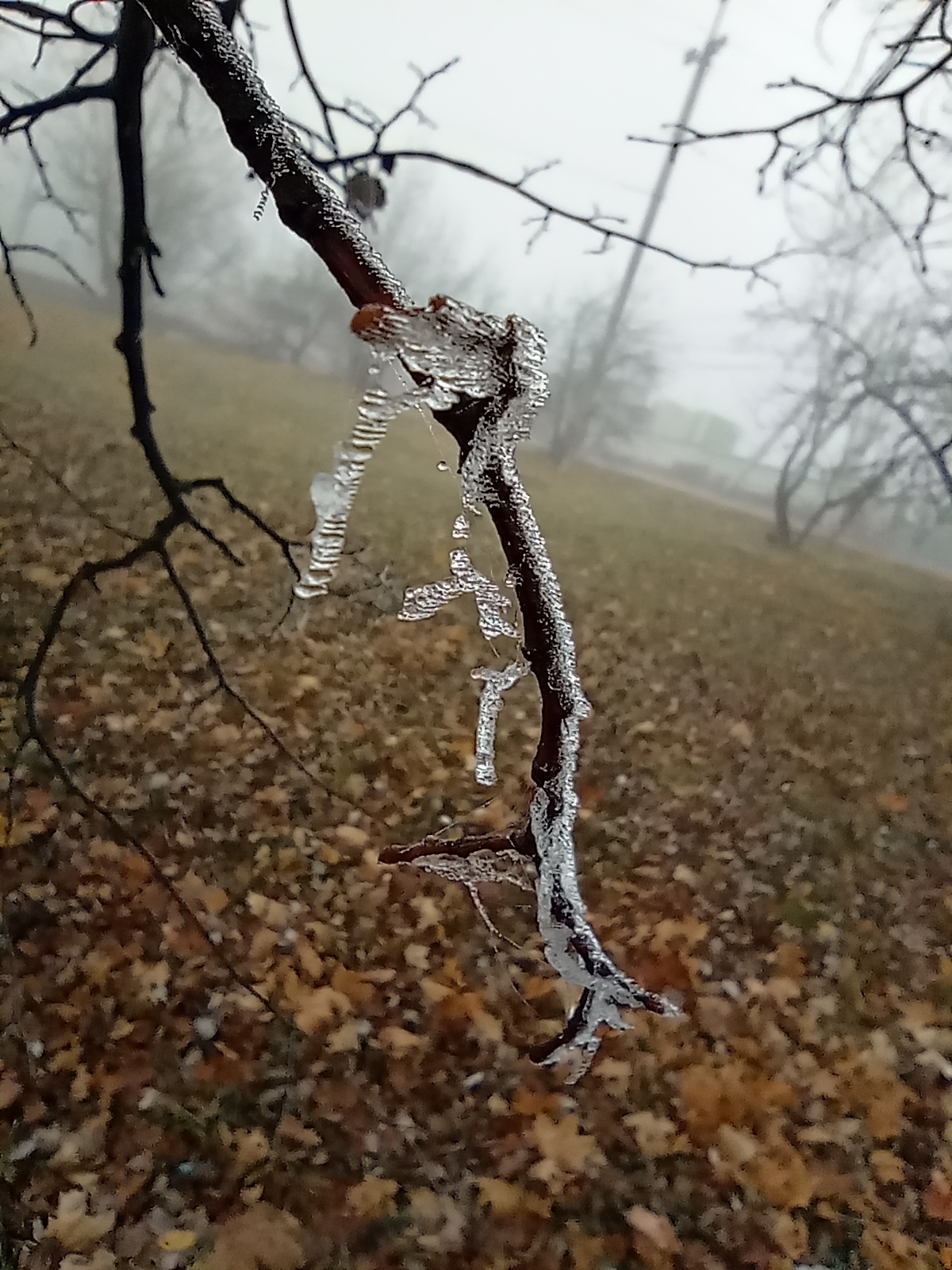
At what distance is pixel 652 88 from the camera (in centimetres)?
67

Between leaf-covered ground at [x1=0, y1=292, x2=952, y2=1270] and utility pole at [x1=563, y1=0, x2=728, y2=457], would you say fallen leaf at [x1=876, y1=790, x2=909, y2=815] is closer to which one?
leaf-covered ground at [x1=0, y1=292, x2=952, y2=1270]

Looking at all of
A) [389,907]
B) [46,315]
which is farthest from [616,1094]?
[46,315]

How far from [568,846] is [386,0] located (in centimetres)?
64

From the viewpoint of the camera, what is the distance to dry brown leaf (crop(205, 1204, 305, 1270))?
0.55 meters

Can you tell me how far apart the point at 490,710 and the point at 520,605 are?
0.15 meters

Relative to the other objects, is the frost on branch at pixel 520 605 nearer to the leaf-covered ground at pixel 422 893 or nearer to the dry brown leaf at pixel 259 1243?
the leaf-covered ground at pixel 422 893

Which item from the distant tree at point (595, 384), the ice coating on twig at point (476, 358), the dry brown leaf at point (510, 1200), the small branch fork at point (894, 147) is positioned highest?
the small branch fork at point (894, 147)

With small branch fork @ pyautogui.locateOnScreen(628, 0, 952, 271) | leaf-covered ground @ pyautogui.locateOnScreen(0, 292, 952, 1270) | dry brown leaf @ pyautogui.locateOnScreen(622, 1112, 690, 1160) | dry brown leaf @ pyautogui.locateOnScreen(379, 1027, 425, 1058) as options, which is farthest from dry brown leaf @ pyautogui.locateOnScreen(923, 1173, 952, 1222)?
small branch fork @ pyautogui.locateOnScreen(628, 0, 952, 271)

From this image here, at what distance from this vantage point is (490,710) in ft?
1.71

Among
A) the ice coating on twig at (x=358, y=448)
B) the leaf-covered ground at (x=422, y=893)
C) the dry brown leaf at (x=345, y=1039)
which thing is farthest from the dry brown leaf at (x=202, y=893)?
the ice coating on twig at (x=358, y=448)

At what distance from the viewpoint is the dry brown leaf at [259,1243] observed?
55 centimetres

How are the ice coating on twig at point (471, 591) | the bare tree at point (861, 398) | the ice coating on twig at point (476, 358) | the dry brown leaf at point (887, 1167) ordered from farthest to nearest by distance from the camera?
the bare tree at point (861, 398), the dry brown leaf at point (887, 1167), the ice coating on twig at point (471, 591), the ice coating on twig at point (476, 358)

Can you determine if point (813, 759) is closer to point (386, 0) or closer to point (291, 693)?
point (291, 693)

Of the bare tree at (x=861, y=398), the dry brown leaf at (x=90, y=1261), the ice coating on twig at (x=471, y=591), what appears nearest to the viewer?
the ice coating on twig at (x=471, y=591)
